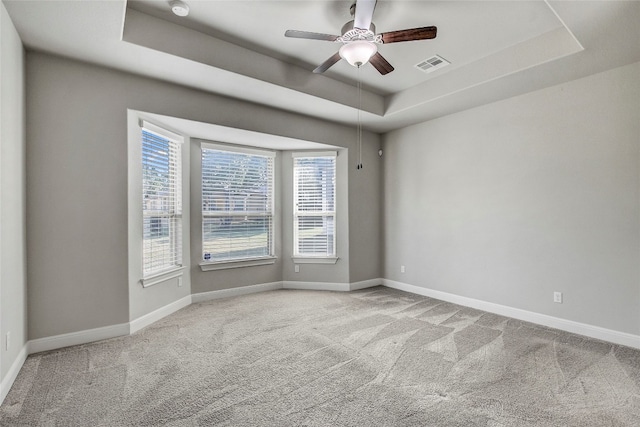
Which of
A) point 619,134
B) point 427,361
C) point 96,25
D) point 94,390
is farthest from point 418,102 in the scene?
point 94,390

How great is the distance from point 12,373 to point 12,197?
4.34 ft

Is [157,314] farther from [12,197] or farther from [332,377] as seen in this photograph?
[332,377]

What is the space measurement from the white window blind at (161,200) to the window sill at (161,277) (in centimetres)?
7

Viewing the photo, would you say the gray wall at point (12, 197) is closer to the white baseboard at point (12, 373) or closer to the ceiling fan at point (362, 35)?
the white baseboard at point (12, 373)

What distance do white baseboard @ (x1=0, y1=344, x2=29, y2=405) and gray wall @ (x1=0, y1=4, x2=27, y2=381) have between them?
0.04 metres

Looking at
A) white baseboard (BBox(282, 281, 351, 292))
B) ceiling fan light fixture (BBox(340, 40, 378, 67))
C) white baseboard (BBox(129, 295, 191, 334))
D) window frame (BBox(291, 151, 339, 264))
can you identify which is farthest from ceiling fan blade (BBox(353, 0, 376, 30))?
white baseboard (BBox(282, 281, 351, 292))

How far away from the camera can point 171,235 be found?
422 centimetres

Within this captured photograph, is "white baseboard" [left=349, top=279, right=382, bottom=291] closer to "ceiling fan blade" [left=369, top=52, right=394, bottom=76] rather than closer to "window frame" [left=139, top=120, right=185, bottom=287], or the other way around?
"window frame" [left=139, top=120, right=185, bottom=287]

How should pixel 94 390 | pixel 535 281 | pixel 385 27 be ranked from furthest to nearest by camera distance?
pixel 535 281
pixel 385 27
pixel 94 390

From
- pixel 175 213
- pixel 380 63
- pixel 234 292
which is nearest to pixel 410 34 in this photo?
pixel 380 63

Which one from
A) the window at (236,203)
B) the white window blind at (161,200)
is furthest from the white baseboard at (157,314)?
the window at (236,203)

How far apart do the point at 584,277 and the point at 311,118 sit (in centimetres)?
390

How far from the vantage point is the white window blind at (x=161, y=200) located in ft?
12.2

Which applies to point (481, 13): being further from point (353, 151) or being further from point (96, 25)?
point (96, 25)
